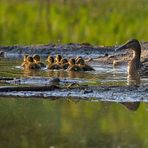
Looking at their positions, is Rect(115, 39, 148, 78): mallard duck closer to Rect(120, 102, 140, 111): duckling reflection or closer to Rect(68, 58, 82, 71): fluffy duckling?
Rect(68, 58, 82, 71): fluffy duckling

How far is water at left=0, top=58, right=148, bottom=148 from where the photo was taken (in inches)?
440

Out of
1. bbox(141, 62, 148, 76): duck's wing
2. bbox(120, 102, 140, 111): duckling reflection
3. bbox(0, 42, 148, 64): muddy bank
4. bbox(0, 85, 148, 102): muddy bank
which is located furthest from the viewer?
bbox(0, 42, 148, 64): muddy bank

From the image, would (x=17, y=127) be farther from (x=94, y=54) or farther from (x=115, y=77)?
(x=94, y=54)

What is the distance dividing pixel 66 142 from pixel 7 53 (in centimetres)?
1180

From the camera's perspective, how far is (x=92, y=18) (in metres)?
34.6

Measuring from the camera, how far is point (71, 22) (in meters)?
32.3

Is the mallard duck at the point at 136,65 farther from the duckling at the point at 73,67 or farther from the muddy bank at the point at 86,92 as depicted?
the muddy bank at the point at 86,92

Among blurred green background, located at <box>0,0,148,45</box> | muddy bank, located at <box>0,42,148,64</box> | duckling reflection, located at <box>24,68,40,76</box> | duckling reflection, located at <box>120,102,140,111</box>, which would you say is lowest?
duckling reflection, located at <box>120,102,140,111</box>

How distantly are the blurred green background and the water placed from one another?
41.2 ft

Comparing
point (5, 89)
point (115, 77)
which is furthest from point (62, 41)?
point (5, 89)

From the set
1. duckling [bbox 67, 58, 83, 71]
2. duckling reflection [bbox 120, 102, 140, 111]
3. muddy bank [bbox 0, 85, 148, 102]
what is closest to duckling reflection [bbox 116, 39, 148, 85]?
duckling [bbox 67, 58, 83, 71]

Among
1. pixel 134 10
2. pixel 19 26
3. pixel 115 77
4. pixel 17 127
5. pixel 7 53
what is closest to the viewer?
pixel 17 127

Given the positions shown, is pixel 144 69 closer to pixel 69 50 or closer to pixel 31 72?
pixel 31 72

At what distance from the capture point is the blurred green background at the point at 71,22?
92.3 feet
